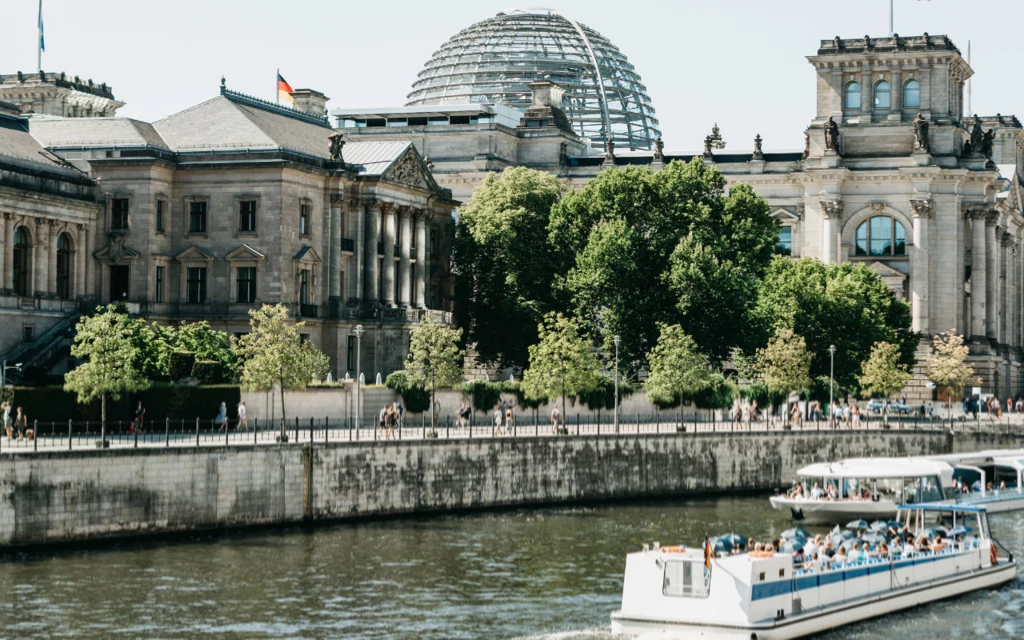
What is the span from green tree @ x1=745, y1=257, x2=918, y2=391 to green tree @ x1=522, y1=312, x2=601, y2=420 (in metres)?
17.7

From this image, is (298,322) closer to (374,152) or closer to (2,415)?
(374,152)

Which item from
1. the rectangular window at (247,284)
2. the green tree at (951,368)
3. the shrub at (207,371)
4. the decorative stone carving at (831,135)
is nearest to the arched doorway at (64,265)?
the rectangular window at (247,284)

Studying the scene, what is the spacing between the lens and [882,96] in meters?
165

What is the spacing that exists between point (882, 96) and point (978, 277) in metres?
17.5

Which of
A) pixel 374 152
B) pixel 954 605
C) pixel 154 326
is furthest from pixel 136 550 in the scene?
pixel 374 152

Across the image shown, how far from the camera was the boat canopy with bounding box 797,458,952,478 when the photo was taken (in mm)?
87562

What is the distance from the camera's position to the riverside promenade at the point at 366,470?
71.3 meters

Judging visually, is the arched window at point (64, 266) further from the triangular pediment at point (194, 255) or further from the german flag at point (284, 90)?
the german flag at point (284, 90)

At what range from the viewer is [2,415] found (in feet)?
278

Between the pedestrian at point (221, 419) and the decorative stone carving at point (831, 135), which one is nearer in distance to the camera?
the pedestrian at point (221, 419)

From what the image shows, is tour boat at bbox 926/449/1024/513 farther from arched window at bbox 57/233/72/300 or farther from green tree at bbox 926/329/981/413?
green tree at bbox 926/329/981/413

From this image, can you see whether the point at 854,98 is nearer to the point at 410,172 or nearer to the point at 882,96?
the point at 882,96

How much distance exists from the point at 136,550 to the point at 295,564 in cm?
639

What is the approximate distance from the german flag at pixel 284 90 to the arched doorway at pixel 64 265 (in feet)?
108
